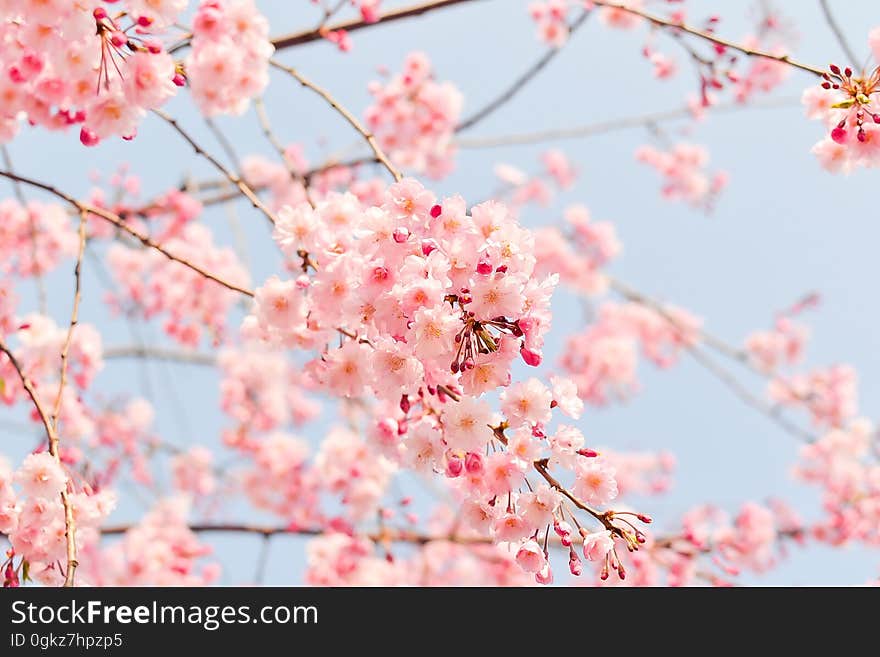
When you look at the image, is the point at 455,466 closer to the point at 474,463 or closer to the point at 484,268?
the point at 474,463

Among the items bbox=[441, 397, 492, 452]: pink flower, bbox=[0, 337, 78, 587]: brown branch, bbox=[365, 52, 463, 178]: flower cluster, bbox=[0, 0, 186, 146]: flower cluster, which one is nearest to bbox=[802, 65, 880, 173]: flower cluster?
bbox=[441, 397, 492, 452]: pink flower

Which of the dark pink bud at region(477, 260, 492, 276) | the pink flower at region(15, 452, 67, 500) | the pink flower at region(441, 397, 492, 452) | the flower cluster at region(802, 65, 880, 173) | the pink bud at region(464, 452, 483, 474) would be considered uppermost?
the flower cluster at region(802, 65, 880, 173)

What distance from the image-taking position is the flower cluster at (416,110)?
5.43m

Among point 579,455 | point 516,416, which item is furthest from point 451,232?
point 579,455

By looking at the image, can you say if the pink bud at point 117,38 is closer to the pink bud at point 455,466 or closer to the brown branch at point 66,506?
the brown branch at point 66,506

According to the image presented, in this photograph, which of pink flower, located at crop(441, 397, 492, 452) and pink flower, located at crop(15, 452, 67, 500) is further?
pink flower, located at crop(15, 452, 67, 500)

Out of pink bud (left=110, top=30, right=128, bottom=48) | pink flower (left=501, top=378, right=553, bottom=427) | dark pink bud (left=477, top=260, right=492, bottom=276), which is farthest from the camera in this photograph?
pink bud (left=110, top=30, right=128, bottom=48)

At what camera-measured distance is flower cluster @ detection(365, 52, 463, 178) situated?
17.8ft

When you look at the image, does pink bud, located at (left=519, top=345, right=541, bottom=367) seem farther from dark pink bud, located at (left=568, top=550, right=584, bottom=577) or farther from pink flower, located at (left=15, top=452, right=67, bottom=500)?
pink flower, located at (left=15, top=452, right=67, bottom=500)

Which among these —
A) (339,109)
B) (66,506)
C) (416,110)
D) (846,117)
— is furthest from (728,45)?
(416,110)

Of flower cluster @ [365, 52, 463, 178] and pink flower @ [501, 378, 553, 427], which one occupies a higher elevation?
flower cluster @ [365, 52, 463, 178]

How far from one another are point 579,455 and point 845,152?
1.37m

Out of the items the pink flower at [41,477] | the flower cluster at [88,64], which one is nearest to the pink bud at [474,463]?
the pink flower at [41,477]
